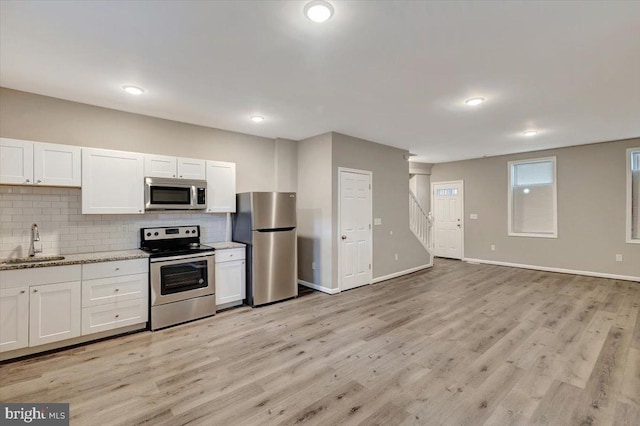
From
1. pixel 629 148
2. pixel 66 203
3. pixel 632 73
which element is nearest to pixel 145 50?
pixel 66 203

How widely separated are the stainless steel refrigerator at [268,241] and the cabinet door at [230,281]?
0.10 m

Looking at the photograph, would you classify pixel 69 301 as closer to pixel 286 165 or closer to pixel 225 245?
pixel 225 245

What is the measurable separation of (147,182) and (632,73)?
5312 millimetres

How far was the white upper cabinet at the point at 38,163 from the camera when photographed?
2939 mm

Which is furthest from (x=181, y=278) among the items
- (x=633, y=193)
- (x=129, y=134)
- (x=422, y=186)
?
(x=633, y=193)

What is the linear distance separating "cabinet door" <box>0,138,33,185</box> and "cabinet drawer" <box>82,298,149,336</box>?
1.47m

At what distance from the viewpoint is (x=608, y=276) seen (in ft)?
19.1

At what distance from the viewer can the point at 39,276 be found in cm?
288

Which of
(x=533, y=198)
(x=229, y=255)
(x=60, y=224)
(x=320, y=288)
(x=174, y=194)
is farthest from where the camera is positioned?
(x=533, y=198)

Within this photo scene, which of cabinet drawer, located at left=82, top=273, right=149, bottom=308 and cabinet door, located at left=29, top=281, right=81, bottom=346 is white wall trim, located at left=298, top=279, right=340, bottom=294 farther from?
cabinet door, located at left=29, top=281, right=81, bottom=346

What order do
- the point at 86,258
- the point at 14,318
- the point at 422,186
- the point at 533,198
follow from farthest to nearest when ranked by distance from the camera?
the point at 422,186 < the point at 533,198 < the point at 86,258 < the point at 14,318

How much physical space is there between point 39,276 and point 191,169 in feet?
6.48

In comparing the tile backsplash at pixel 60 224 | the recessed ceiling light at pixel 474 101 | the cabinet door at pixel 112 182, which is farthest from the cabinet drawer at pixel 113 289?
the recessed ceiling light at pixel 474 101

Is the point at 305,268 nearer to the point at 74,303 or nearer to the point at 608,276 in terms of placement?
the point at 74,303
